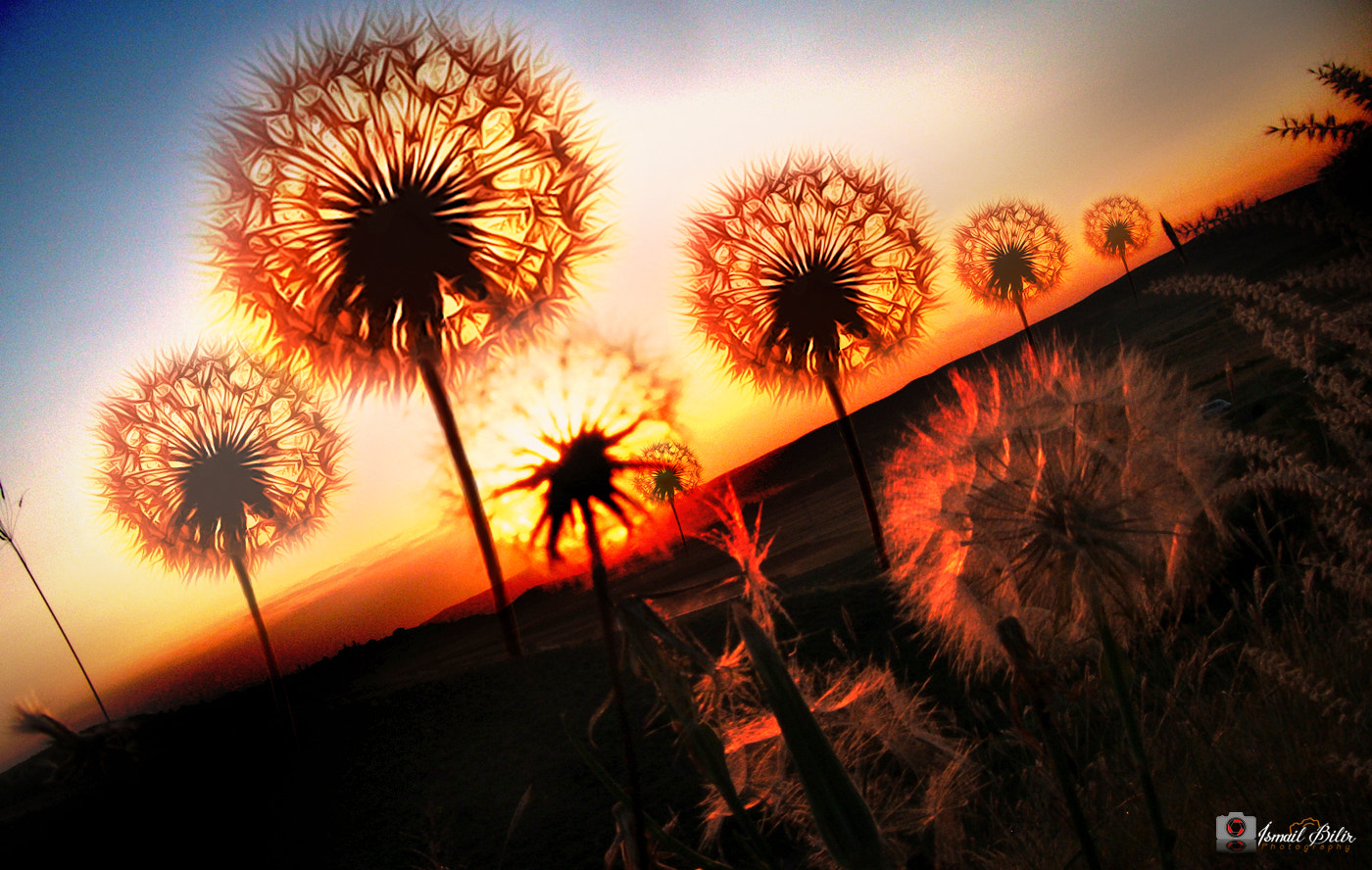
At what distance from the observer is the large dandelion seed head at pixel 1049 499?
2.03m

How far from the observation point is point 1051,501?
2.04m

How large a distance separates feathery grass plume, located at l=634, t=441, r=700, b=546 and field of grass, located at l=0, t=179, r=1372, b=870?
0.21 m

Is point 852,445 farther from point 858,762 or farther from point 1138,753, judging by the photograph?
point 1138,753

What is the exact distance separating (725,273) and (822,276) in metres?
1.44

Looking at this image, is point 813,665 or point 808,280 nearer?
point 813,665

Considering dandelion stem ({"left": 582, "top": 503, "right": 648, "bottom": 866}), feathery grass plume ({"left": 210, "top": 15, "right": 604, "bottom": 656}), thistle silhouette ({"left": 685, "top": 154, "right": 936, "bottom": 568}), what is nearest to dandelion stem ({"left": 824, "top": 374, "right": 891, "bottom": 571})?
thistle silhouette ({"left": 685, "top": 154, "right": 936, "bottom": 568})

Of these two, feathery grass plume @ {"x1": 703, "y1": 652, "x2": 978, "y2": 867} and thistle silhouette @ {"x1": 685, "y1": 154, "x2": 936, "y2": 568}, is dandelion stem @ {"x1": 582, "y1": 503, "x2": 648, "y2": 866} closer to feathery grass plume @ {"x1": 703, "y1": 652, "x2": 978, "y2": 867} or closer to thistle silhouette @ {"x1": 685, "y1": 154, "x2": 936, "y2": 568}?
feathery grass plume @ {"x1": 703, "y1": 652, "x2": 978, "y2": 867}

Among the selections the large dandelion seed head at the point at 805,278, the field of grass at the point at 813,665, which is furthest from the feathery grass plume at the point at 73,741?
the large dandelion seed head at the point at 805,278

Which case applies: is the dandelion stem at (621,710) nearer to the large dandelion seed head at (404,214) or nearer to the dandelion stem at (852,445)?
the large dandelion seed head at (404,214)

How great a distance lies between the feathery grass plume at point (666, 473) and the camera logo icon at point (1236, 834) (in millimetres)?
2173

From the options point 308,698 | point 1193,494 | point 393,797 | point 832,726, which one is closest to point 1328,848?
point 1193,494

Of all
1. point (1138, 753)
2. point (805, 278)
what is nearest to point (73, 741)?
point (1138, 753)

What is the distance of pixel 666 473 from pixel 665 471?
3 cm

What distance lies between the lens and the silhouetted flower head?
2.43 metres
